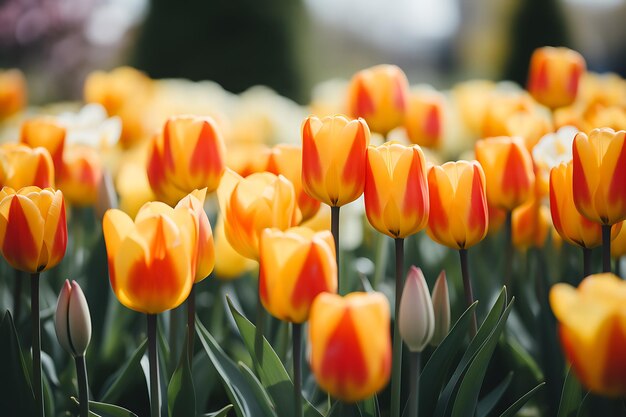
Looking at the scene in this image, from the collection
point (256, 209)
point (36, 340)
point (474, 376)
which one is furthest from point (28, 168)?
point (474, 376)

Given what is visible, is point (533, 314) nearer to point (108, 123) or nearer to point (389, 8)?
point (108, 123)

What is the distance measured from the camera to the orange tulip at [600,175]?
122 cm

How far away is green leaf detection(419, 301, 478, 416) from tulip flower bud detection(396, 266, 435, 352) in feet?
0.74

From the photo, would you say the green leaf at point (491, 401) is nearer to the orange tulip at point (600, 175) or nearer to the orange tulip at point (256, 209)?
the orange tulip at point (600, 175)

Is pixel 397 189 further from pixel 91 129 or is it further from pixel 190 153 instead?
pixel 91 129

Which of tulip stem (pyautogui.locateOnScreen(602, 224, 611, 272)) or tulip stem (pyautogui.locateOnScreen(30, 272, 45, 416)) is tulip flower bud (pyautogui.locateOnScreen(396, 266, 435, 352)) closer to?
tulip stem (pyautogui.locateOnScreen(602, 224, 611, 272))

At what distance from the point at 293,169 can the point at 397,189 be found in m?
0.38

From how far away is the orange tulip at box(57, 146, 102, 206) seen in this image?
2.06m

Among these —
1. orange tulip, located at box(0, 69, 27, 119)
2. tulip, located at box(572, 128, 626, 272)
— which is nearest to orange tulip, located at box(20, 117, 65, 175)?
tulip, located at box(572, 128, 626, 272)

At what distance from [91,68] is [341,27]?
12414mm

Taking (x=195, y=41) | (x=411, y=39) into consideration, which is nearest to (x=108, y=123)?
(x=195, y=41)

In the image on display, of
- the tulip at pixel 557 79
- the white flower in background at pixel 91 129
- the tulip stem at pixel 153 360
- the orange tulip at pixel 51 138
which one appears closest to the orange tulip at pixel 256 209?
the tulip stem at pixel 153 360

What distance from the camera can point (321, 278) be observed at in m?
1.04

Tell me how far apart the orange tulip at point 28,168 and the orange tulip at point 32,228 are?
29cm
